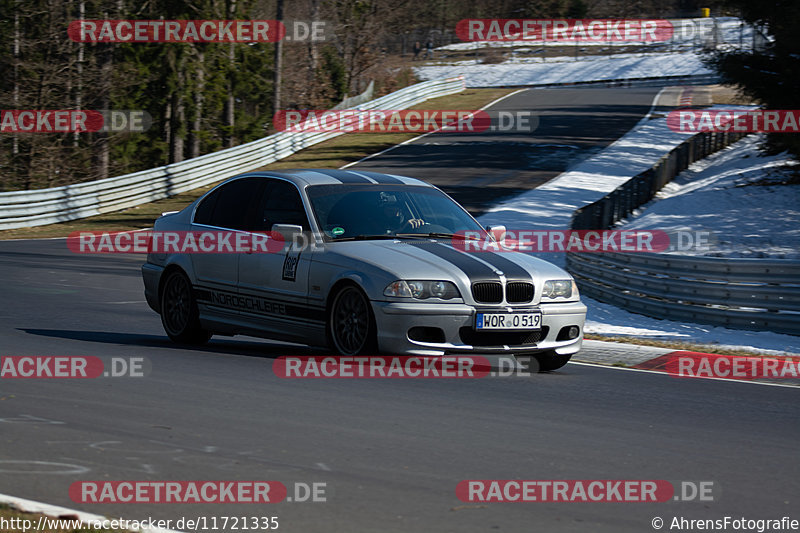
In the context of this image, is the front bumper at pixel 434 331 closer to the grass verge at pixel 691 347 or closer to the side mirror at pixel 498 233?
the side mirror at pixel 498 233

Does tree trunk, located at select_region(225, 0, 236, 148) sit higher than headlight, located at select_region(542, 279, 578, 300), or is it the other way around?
tree trunk, located at select_region(225, 0, 236, 148)

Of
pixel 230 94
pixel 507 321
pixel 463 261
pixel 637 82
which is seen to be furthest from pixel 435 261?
pixel 637 82

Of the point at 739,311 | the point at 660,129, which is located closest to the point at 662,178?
the point at 660,129

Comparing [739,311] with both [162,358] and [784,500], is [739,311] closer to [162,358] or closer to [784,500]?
[162,358]

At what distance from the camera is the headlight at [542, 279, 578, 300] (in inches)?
336

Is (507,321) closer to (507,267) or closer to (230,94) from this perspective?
(507,267)

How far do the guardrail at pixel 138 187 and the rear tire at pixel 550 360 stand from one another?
2187 cm

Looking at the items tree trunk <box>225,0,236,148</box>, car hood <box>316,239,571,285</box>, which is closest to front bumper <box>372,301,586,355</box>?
car hood <box>316,239,571,285</box>

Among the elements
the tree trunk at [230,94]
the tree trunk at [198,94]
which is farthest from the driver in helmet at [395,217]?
the tree trunk at [230,94]

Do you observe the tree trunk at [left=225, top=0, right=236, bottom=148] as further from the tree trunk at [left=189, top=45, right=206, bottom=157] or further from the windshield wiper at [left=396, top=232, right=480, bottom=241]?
the windshield wiper at [left=396, top=232, right=480, bottom=241]

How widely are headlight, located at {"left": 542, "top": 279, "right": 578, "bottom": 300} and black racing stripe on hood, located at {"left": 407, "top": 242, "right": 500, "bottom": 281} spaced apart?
493 mm

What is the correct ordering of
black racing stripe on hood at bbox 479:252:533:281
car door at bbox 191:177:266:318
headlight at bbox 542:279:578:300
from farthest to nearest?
car door at bbox 191:177:266:318
headlight at bbox 542:279:578:300
black racing stripe on hood at bbox 479:252:533:281

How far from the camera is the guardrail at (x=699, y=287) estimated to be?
13.6 meters

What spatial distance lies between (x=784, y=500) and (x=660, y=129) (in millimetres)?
43199
